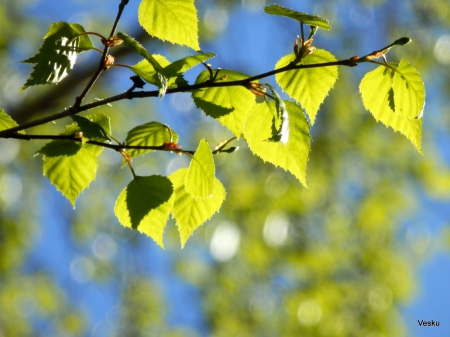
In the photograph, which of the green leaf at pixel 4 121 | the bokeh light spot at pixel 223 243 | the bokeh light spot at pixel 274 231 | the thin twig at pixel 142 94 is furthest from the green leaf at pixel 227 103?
the bokeh light spot at pixel 274 231

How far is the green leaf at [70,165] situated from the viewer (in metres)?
1.22

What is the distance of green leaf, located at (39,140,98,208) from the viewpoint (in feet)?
4.00

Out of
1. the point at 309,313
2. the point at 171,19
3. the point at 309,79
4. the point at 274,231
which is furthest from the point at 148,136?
the point at 309,313

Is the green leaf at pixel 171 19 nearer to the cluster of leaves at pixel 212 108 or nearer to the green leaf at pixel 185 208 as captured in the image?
the cluster of leaves at pixel 212 108

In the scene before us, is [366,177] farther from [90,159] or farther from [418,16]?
[90,159]

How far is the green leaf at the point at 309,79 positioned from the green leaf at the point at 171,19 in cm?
21

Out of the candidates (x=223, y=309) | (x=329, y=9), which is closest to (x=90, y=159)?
(x=223, y=309)

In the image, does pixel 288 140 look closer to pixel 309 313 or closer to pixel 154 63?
pixel 154 63

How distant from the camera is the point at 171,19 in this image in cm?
117

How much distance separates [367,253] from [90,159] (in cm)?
517

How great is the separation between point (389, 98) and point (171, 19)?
1.67 ft

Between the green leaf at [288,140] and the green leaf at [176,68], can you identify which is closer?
the green leaf at [176,68]

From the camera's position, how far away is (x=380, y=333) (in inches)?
223

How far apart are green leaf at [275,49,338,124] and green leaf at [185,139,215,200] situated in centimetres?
22
